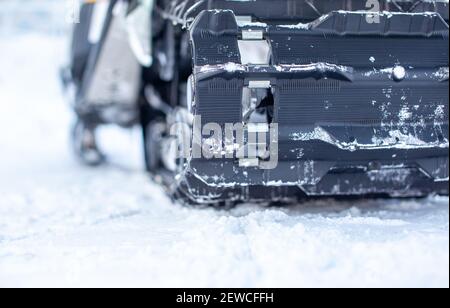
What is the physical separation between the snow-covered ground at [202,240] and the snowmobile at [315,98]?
234 mm

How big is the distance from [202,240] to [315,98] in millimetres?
879

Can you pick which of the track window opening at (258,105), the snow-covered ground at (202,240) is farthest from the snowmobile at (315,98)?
the snow-covered ground at (202,240)

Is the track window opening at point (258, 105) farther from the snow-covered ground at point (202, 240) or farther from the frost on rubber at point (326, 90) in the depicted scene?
the snow-covered ground at point (202, 240)

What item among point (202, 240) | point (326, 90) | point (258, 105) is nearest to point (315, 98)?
point (326, 90)

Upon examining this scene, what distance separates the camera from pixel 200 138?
2.76m

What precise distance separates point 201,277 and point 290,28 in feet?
4.26

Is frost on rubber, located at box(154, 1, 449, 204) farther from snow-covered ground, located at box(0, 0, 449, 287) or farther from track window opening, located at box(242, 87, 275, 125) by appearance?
snow-covered ground, located at box(0, 0, 449, 287)

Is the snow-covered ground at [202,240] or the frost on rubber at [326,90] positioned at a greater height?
the frost on rubber at [326,90]

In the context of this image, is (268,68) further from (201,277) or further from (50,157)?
(50,157)

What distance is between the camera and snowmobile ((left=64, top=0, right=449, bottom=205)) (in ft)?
9.03

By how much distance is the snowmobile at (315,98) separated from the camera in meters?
2.75

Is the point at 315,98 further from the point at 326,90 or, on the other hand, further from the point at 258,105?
the point at 258,105

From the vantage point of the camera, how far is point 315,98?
2.83m
